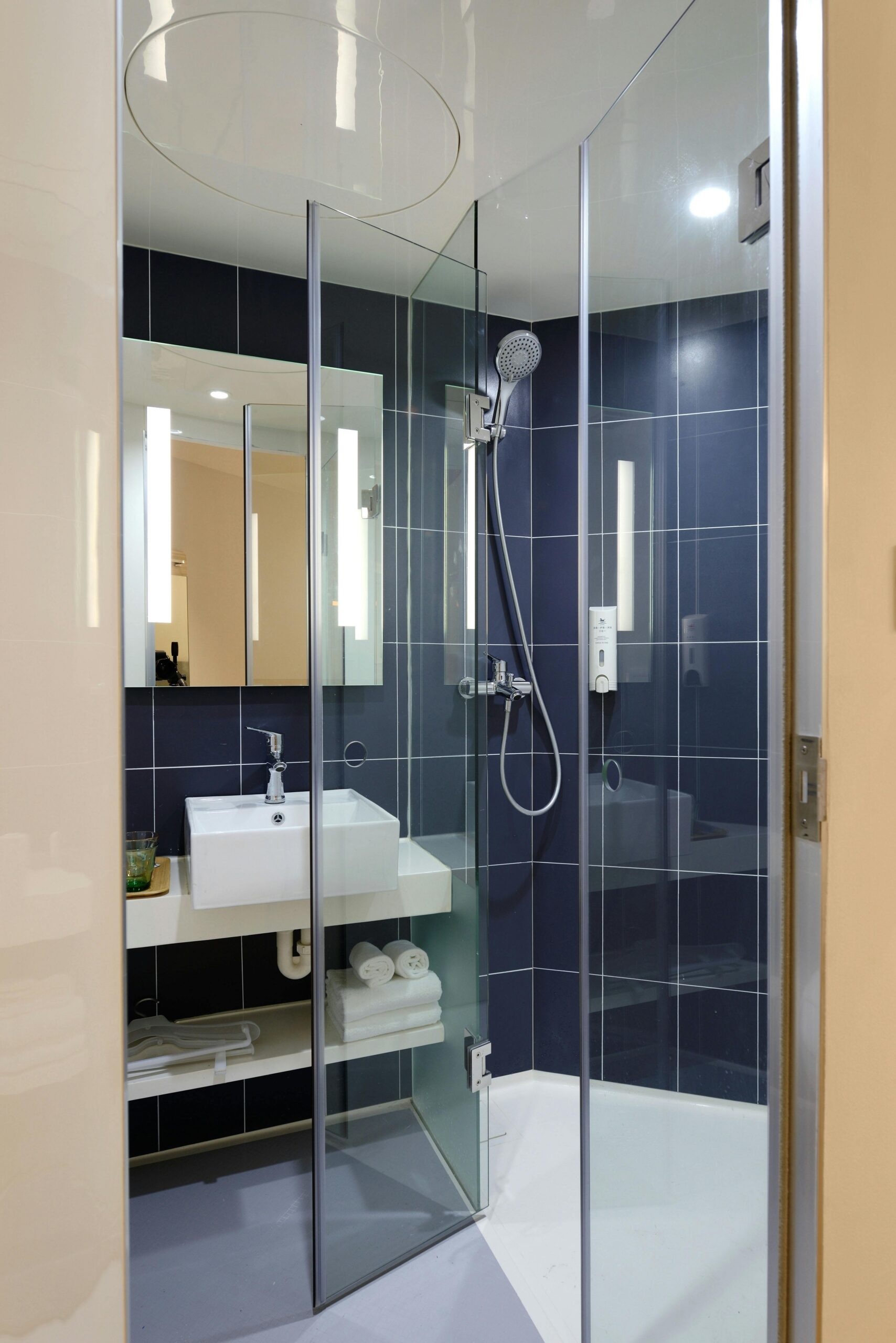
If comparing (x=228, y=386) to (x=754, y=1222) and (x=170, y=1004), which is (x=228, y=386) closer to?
(x=170, y=1004)

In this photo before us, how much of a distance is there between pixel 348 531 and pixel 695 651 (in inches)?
34.0

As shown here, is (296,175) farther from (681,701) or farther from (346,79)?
(681,701)

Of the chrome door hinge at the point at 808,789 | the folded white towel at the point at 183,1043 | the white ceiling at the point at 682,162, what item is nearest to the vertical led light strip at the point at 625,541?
the white ceiling at the point at 682,162

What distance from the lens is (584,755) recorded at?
4.40 feet

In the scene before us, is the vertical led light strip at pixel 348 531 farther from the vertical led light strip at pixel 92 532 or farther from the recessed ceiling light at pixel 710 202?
the vertical led light strip at pixel 92 532

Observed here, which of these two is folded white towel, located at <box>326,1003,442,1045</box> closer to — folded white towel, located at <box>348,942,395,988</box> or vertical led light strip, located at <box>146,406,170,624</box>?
folded white towel, located at <box>348,942,395,988</box>

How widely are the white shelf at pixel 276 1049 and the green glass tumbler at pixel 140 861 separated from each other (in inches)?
17.3

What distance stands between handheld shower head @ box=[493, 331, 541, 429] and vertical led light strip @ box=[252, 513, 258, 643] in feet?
2.49

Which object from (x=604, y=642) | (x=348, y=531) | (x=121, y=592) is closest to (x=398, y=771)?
(x=348, y=531)

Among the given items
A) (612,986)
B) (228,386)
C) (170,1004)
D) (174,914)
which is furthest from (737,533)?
(170,1004)

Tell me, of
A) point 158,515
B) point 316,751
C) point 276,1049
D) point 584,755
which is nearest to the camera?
point 584,755

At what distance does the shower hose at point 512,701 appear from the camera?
2436 millimetres

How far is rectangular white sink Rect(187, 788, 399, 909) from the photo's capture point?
5.52 ft

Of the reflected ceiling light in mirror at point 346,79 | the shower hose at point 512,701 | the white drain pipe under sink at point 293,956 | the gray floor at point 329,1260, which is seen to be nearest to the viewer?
the reflected ceiling light in mirror at point 346,79
